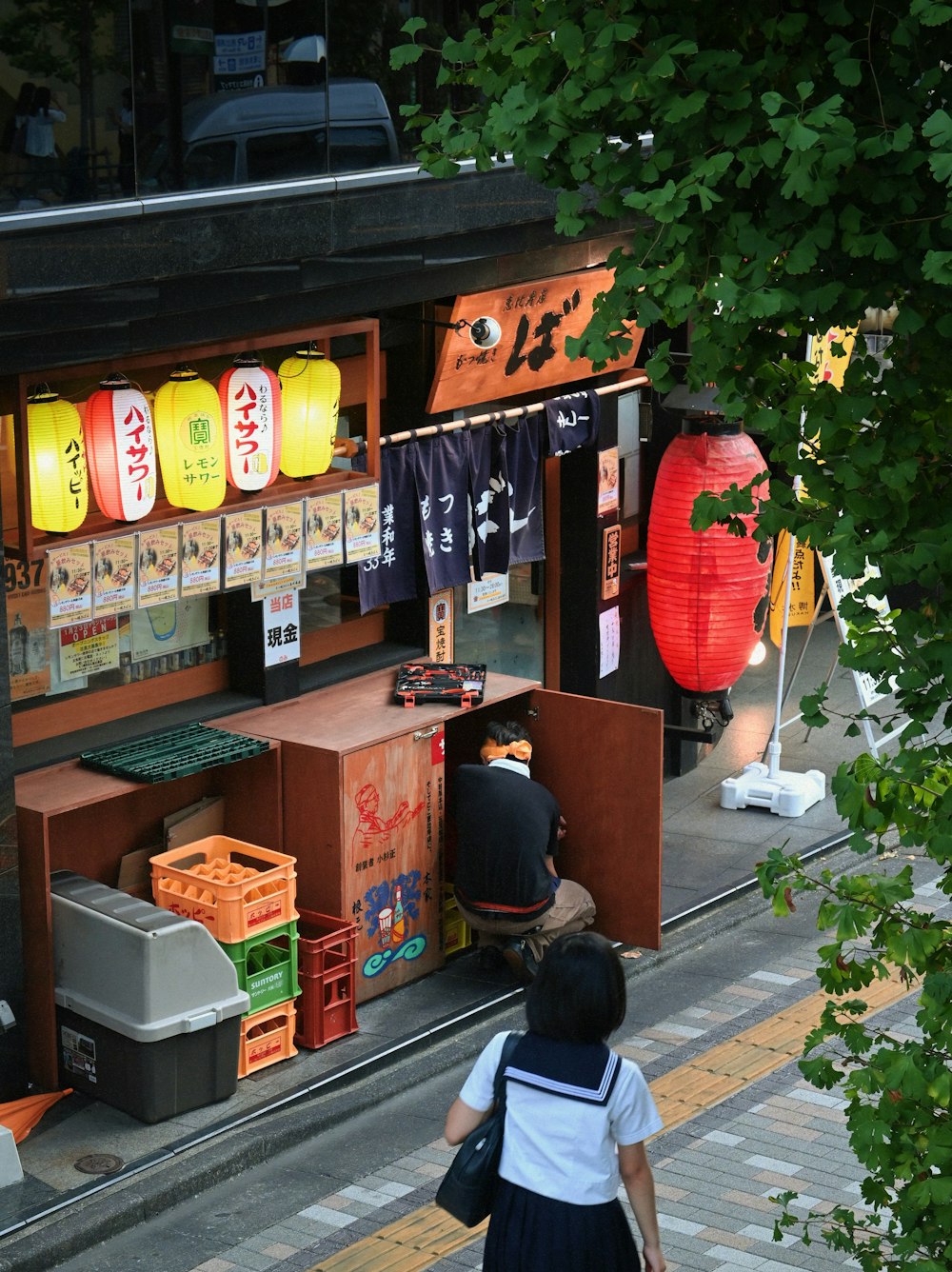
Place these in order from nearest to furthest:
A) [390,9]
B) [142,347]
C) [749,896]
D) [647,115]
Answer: [647,115]
[142,347]
[390,9]
[749,896]

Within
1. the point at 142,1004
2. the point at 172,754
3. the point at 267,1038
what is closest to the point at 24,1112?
the point at 142,1004

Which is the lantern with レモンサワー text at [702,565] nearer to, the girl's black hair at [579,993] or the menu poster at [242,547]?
the menu poster at [242,547]

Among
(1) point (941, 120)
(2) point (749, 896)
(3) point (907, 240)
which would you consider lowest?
(2) point (749, 896)

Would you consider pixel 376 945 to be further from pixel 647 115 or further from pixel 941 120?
pixel 941 120

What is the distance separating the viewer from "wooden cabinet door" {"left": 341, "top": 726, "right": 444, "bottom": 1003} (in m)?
10.7

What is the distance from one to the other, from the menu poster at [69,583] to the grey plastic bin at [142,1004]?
157 centimetres

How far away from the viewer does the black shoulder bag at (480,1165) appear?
5.93 m

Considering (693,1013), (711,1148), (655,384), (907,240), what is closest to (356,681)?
(693,1013)

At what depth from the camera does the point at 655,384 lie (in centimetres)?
533

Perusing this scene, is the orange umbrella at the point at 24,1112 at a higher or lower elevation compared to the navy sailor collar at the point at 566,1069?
lower

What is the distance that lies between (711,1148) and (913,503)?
18.1 feet

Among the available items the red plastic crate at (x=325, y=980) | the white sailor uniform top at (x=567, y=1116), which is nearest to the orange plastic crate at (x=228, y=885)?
the red plastic crate at (x=325, y=980)

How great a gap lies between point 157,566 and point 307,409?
1.36 m

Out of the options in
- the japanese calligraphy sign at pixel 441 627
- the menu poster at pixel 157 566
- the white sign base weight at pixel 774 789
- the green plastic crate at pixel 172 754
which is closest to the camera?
→ the menu poster at pixel 157 566
